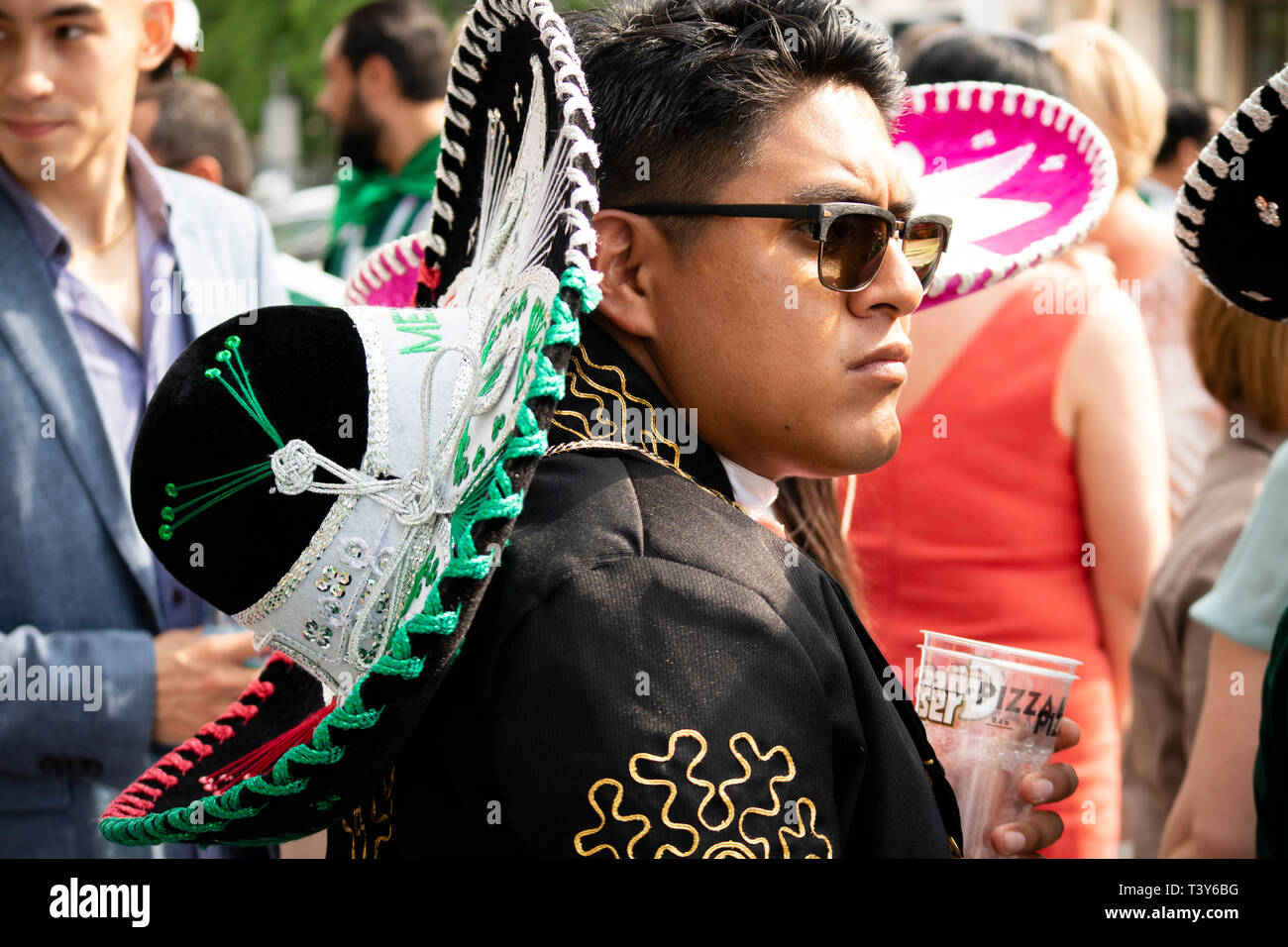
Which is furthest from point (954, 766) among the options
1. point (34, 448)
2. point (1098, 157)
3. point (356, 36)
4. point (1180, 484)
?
point (356, 36)

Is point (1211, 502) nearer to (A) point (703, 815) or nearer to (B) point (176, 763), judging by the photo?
(A) point (703, 815)

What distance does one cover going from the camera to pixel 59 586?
2506 millimetres

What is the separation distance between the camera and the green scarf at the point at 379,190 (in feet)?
17.2

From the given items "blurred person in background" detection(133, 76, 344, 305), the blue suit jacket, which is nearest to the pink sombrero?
the blue suit jacket

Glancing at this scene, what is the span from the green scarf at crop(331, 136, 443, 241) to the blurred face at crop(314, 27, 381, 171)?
74 millimetres

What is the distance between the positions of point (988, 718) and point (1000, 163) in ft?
3.47

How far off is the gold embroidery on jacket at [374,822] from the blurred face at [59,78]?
5.38 ft

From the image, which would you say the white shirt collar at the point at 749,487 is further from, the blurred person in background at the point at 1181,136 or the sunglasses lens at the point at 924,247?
the blurred person in background at the point at 1181,136

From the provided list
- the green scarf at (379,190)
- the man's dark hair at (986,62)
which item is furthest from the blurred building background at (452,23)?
the man's dark hair at (986,62)

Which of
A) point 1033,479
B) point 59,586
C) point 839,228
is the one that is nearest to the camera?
point 839,228

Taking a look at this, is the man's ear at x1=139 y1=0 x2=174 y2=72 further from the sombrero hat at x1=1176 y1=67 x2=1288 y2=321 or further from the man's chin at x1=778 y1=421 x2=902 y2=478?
the sombrero hat at x1=1176 y1=67 x2=1288 y2=321

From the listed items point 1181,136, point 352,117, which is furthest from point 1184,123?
point 352,117
